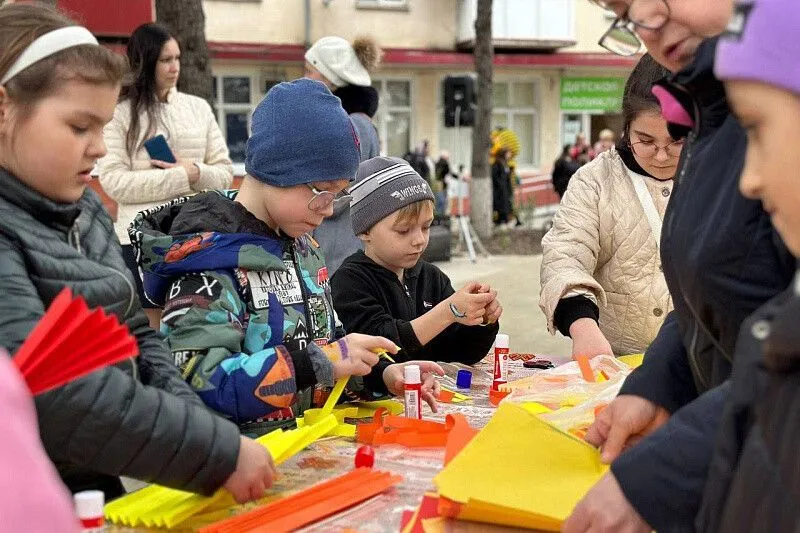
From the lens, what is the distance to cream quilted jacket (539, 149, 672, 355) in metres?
3.15

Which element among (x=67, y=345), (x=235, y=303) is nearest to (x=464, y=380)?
(x=235, y=303)

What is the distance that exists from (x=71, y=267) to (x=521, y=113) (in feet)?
80.4

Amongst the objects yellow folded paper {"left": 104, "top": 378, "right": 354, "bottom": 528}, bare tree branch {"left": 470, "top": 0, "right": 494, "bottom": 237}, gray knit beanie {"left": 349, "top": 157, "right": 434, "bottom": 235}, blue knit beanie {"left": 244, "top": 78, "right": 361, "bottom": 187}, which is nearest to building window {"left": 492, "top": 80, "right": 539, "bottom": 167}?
bare tree branch {"left": 470, "top": 0, "right": 494, "bottom": 237}

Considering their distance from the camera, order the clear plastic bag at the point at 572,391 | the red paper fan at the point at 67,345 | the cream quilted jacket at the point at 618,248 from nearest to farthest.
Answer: the red paper fan at the point at 67,345 → the clear plastic bag at the point at 572,391 → the cream quilted jacket at the point at 618,248

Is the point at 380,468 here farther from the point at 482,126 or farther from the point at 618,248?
the point at 482,126

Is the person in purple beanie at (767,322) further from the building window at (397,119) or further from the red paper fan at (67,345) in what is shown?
the building window at (397,119)

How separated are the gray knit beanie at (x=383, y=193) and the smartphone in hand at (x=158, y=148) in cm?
146

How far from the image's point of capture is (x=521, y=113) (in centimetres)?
2561

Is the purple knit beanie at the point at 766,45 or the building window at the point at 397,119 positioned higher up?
the purple knit beanie at the point at 766,45

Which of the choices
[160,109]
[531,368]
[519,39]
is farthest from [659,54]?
[519,39]

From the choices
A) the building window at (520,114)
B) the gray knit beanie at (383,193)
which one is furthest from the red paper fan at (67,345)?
the building window at (520,114)

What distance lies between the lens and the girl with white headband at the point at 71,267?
1554 mm

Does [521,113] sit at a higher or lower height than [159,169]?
lower

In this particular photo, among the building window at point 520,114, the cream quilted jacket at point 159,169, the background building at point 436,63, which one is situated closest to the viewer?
the cream quilted jacket at point 159,169
